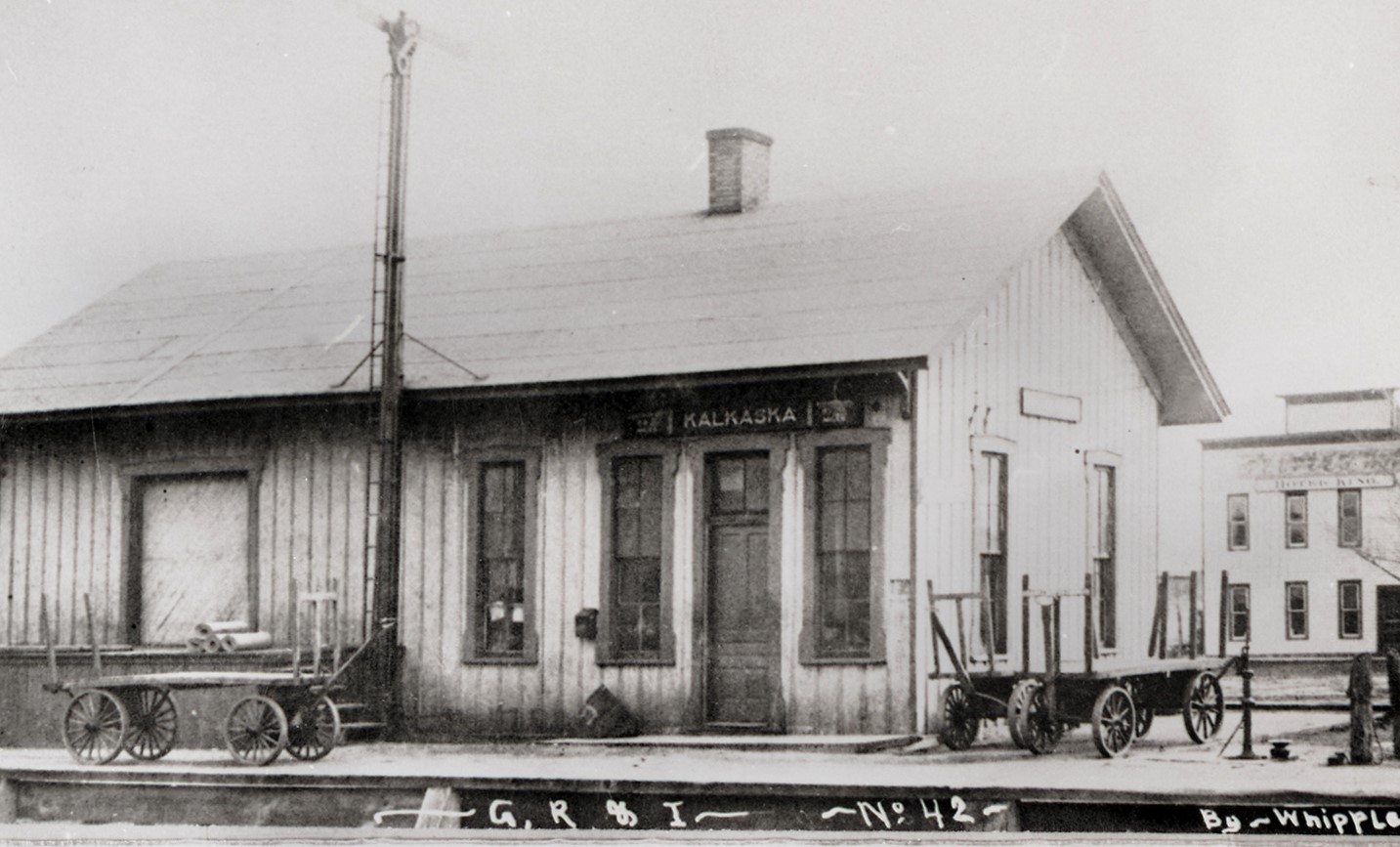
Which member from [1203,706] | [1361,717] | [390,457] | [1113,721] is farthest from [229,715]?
[1361,717]

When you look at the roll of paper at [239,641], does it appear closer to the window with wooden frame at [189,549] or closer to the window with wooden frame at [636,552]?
the window with wooden frame at [189,549]

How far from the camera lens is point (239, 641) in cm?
1725

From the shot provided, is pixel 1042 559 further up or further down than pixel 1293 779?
further up

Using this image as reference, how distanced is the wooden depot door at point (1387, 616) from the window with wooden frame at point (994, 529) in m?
12.5

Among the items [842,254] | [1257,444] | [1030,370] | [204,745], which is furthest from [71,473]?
[1257,444]

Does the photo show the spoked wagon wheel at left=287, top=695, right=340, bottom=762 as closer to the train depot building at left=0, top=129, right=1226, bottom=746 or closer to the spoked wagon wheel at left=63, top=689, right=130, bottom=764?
the spoked wagon wheel at left=63, top=689, right=130, bottom=764

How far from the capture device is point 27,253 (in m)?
14.6

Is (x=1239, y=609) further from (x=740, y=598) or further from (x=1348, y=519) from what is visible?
(x=740, y=598)

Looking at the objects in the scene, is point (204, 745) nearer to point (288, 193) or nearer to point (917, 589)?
point (288, 193)

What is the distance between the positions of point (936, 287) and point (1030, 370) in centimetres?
210

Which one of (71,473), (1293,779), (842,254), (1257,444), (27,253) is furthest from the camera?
(1257,444)

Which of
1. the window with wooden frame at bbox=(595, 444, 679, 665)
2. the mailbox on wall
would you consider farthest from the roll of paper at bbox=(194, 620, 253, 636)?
the window with wooden frame at bbox=(595, 444, 679, 665)

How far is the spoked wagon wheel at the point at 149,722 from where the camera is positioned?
616 inches

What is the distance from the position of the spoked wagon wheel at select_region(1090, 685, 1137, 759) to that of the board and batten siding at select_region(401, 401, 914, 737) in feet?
5.17
